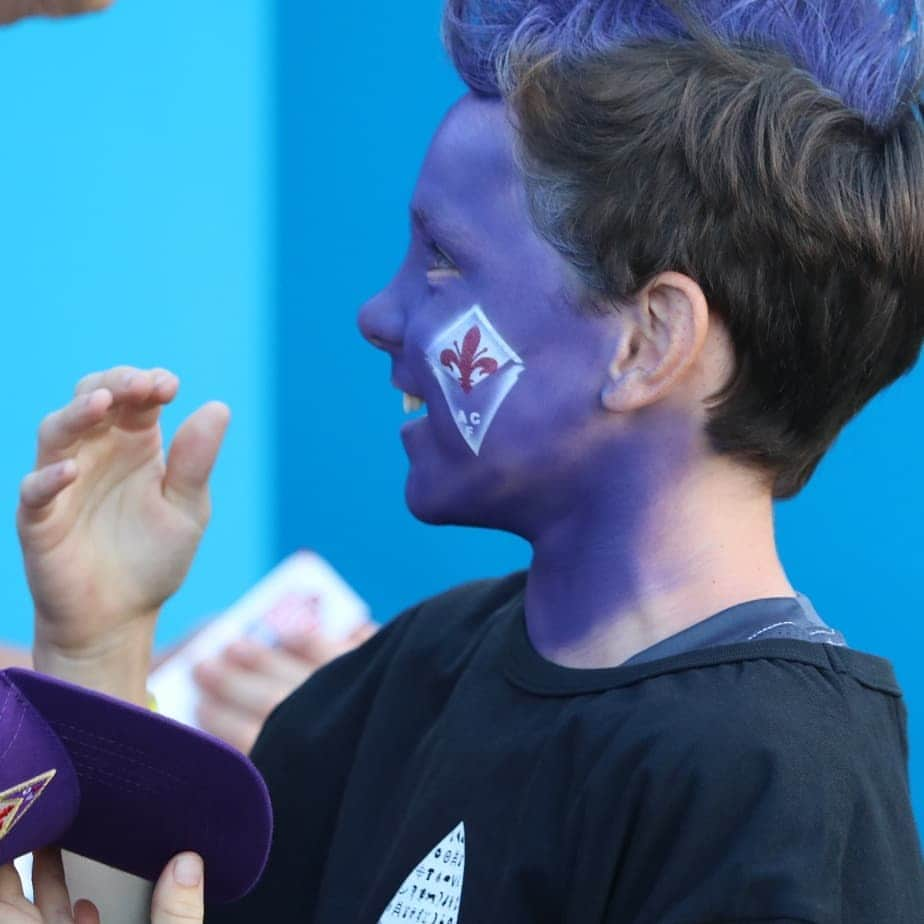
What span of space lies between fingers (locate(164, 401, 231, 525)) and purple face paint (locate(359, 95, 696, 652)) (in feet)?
0.92

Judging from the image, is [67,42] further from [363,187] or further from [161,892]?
[161,892]

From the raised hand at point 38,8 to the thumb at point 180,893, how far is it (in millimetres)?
651

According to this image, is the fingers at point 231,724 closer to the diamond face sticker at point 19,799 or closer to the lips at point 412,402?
the lips at point 412,402

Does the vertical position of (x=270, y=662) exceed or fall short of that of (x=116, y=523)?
it falls short

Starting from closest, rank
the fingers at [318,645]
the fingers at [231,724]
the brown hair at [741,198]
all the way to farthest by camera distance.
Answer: the brown hair at [741,198] < the fingers at [231,724] < the fingers at [318,645]

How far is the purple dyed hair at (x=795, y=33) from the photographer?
1.10 meters

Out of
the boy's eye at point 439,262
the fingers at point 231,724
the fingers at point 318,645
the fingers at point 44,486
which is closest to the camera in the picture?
the boy's eye at point 439,262

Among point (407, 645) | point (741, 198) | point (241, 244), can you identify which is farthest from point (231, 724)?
point (241, 244)

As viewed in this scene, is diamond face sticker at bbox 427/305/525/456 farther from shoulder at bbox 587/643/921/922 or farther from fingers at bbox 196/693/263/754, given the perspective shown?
fingers at bbox 196/693/263/754

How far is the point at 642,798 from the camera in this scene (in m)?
1.01

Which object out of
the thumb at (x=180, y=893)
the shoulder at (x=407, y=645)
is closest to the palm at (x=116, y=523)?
the shoulder at (x=407, y=645)

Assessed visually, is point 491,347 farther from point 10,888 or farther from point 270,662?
point 270,662

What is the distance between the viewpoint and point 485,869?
109cm

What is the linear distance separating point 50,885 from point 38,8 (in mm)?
673
